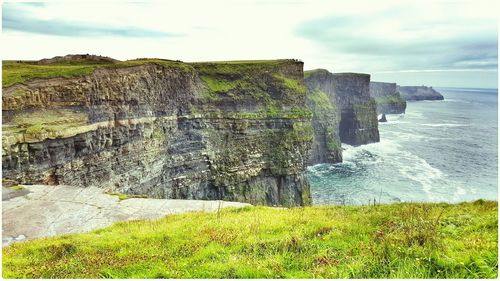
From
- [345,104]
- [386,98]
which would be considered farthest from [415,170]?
[386,98]

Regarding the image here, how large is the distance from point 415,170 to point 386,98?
10379 centimetres

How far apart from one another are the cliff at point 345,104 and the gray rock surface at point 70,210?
82084 millimetres

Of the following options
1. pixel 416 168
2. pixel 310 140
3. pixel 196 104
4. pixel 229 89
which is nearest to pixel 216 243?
pixel 196 104

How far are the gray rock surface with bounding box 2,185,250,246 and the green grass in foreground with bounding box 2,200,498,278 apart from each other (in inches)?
76.0

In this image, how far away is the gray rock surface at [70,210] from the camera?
1273cm

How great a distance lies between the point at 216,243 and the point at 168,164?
3789 centimetres

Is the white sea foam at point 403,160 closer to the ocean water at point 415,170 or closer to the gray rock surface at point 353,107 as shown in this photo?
the ocean water at point 415,170

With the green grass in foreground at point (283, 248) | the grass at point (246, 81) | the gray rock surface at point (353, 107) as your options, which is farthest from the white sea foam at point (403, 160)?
the green grass in foreground at point (283, 248)

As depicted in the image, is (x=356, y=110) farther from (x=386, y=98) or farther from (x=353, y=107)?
(x=386, y=98)

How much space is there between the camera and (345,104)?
117188mm

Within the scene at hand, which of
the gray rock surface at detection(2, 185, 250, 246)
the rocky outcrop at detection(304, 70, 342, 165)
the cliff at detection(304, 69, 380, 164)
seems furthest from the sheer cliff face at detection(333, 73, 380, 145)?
the gray rock surface at detection(2, 185, 250, 246)

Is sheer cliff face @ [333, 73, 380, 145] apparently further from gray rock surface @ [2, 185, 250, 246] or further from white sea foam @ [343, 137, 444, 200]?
gray rock surface @ [2, 185, 250, 246]

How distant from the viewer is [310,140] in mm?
59750

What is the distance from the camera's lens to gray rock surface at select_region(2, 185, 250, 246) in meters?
12.7
